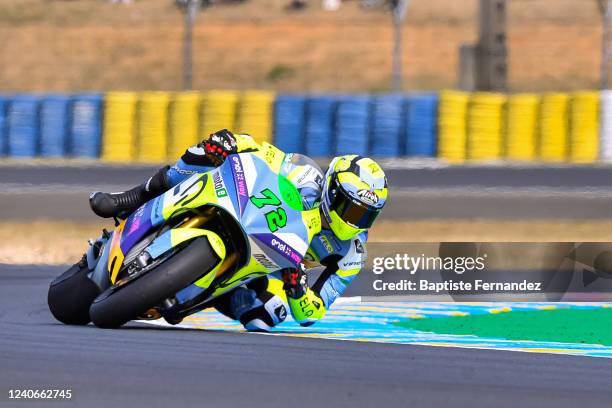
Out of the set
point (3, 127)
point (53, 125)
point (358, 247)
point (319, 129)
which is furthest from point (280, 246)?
point (3, 127)

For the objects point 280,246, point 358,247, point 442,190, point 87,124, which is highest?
point 280,246

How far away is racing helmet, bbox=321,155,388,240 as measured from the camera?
7.18m

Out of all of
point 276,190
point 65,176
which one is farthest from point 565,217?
point 276,190

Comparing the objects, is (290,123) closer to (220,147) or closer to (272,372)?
(220,147)

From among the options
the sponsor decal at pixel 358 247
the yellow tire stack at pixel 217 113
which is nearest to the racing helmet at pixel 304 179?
the sponsor decal at pixel 358 247

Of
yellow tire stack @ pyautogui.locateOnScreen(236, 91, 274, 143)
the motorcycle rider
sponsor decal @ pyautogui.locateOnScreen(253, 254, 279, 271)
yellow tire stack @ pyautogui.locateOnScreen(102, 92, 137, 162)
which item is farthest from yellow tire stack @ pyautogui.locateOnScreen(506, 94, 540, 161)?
sponsor decal @ pyautogui.locateOnScreen(253, 254, 279, 271)

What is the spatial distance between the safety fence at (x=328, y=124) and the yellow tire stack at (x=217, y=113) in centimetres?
2

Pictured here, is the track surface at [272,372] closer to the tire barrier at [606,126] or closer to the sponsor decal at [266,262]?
the sponsor decal at [266,262]

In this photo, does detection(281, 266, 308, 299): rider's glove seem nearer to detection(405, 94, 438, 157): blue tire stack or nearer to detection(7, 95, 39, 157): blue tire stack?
detection(405, 94, 438, 157): blue tire stack

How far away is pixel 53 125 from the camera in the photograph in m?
19.4

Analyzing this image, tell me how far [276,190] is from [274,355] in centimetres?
103

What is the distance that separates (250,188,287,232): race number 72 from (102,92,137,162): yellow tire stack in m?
12.4

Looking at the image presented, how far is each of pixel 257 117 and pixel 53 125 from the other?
10.6 feet

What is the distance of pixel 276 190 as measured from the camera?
23.3 feet
